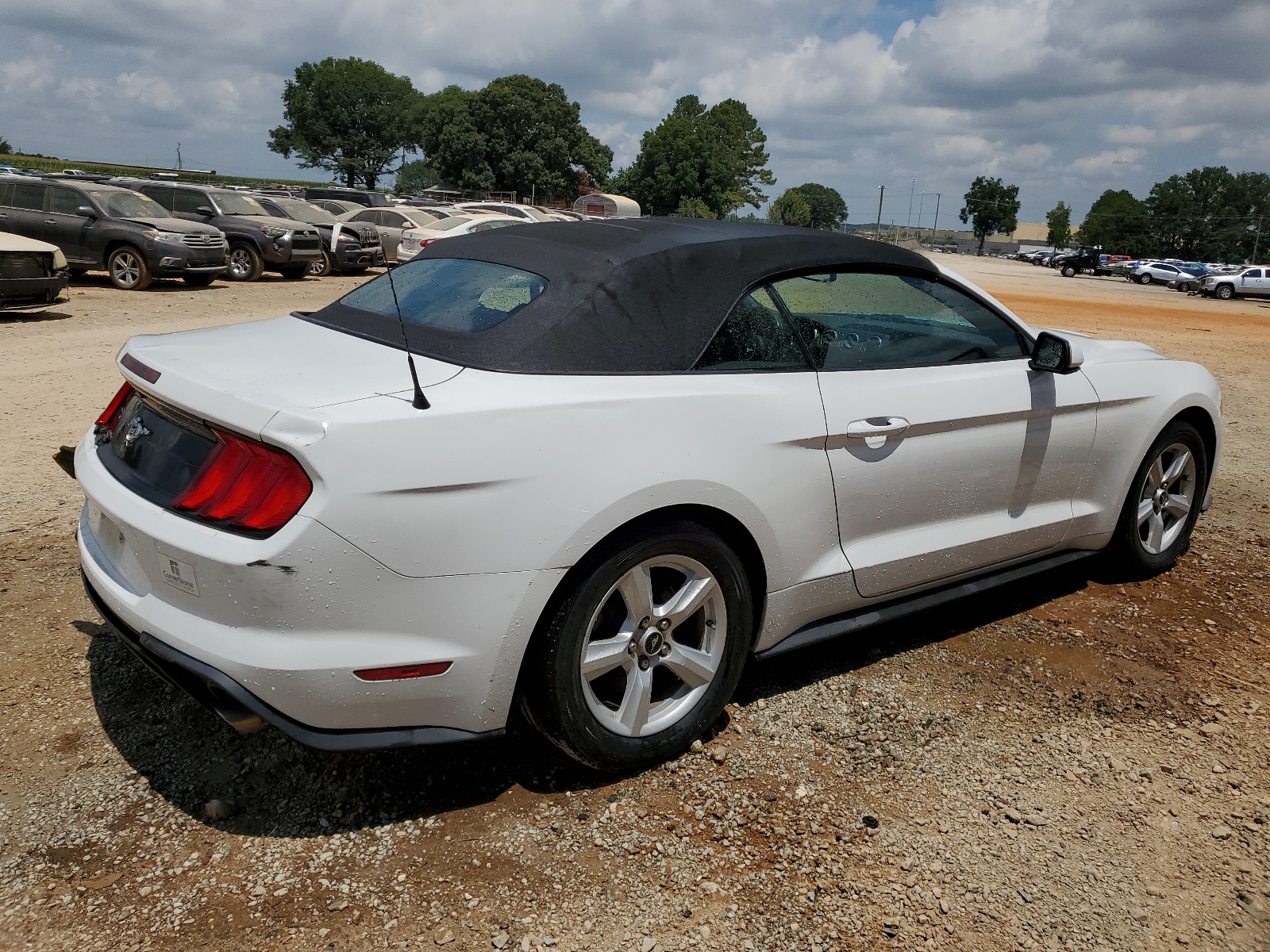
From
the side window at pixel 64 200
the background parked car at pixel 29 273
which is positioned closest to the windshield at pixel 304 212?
the side window at pixel 64 200

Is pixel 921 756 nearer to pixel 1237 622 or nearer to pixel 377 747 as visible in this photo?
pixel 377 747

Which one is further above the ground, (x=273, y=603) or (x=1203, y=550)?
(x=273, y=603)

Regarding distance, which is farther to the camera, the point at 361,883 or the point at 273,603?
the point at 361,883

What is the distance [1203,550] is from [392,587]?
4723 mm

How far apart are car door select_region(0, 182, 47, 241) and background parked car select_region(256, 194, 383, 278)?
5.12 meters

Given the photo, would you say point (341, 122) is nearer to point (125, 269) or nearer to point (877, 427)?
point (125, 269)

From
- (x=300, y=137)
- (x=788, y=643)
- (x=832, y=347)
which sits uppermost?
(x=300, y=137)

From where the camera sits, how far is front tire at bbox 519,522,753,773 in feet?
8.86

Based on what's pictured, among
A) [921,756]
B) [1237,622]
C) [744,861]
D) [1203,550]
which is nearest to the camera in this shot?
[744,861]

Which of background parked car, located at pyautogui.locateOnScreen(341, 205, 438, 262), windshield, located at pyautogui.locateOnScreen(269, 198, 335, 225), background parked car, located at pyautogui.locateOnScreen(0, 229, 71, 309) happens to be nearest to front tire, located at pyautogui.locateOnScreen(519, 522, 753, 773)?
background parked car, located at pyautogui.locateOnScreen(0, 229, 71, 309)

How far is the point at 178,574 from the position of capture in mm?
2486

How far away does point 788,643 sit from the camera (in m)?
3.32

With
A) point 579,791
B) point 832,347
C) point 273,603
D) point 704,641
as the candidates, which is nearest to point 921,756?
point 704,641

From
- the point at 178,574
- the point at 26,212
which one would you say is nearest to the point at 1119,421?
the point at 178,574
